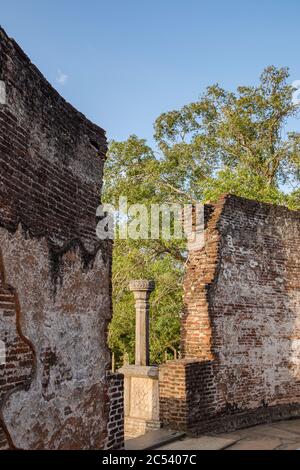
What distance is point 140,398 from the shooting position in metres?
8.41

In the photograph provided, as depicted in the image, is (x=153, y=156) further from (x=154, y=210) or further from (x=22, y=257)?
(x=22, y=257)

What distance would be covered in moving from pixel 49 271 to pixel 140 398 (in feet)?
14.5

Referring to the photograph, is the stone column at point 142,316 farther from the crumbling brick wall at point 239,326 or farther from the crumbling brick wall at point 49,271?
the crumbling brick wall at point 49,271

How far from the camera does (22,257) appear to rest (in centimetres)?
439

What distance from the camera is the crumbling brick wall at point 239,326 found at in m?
7.66

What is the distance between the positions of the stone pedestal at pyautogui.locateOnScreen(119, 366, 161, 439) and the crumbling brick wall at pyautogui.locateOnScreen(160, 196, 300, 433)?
59 cm

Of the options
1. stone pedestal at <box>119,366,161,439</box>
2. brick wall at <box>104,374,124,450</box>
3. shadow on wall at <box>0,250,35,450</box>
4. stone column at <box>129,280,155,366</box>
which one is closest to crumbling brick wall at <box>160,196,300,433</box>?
stone pedestal at <box>119,366,161,439</box>

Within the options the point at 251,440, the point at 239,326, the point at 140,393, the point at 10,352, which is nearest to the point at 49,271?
the point at 10,352

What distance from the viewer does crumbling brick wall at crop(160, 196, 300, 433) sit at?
7.66 meters

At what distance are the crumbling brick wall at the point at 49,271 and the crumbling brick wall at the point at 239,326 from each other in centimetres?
241

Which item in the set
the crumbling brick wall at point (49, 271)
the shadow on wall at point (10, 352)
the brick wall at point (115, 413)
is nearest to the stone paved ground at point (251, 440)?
the brick wall at point (115, 413)

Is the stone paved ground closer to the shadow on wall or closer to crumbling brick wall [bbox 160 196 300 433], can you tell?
crumbling brick wall [bbox 160 196 300 433]
